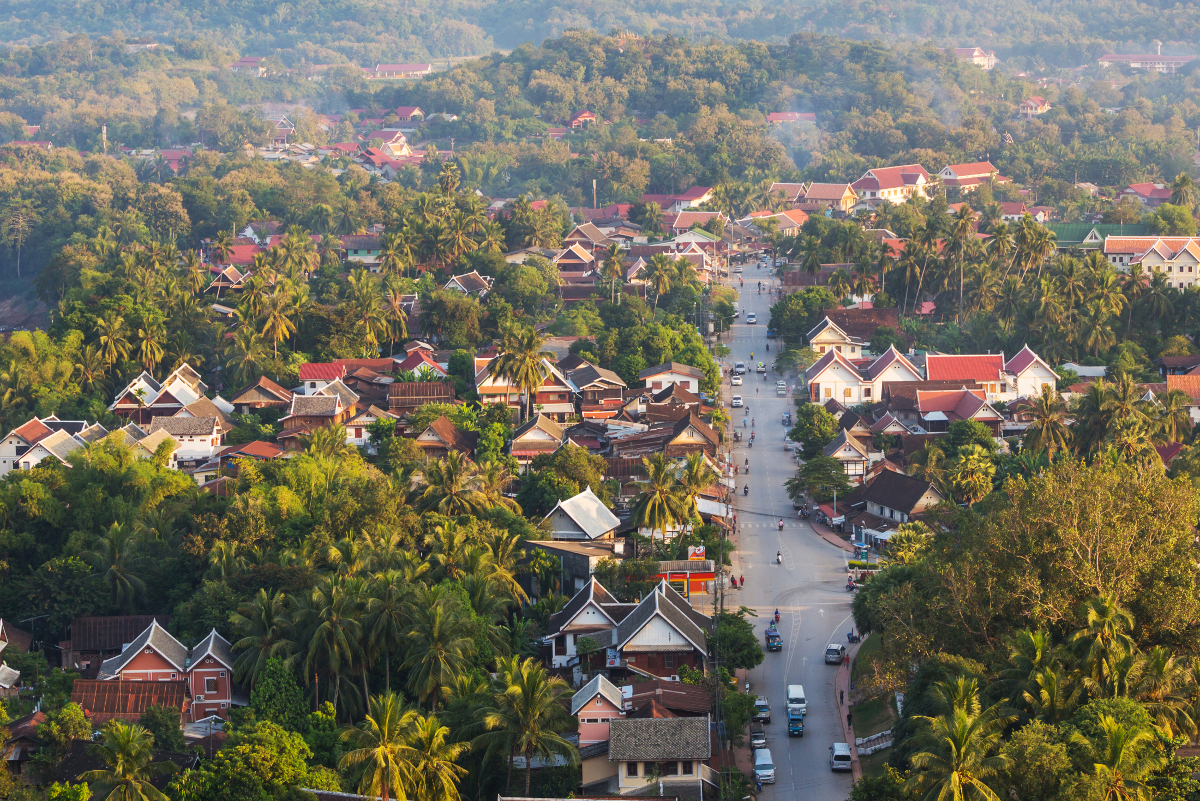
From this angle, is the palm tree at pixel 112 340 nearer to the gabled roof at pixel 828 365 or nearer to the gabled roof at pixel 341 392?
the gabled roof at pixel 341 392

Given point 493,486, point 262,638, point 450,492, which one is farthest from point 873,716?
point 493,486

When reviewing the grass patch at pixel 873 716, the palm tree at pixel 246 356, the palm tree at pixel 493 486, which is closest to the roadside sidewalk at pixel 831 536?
the palm tree at pixel 493 486

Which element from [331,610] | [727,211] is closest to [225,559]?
[331,610]

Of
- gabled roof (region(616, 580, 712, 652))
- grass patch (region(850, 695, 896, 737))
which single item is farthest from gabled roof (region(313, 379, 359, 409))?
grass patch (region(850, 695, 896, 737))

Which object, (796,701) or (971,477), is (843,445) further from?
(796,701)

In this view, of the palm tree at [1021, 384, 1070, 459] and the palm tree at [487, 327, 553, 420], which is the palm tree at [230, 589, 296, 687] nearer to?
the palm tree at [487, 327, 553, 420]

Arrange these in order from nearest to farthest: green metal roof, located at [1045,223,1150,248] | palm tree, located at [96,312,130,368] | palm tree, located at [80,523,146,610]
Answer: palm tree, located at [80,523,146,610]
palm tree, located at [96,312,130,368]
green metal roof, located at [1045,223,1150,248]

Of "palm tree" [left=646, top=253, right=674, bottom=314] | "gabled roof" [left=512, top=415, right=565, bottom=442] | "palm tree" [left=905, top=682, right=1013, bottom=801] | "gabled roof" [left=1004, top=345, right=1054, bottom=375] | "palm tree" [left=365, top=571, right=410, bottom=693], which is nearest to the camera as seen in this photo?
→ "palm tree" [left=905, top=682, right=1013, bottom=801]

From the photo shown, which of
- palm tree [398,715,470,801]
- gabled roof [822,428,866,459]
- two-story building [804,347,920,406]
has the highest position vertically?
palm tree [398,715,470,801]
